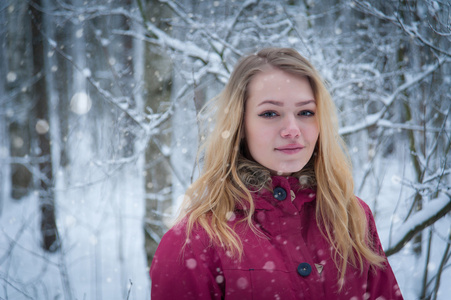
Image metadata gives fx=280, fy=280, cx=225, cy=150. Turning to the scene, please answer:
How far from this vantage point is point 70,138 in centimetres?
412

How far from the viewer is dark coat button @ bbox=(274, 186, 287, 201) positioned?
1.37 metres

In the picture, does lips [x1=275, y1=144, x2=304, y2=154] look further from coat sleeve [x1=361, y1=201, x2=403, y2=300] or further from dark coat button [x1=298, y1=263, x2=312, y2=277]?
coat sleeve [x1=361, y1=201, x2=403, y2=300]

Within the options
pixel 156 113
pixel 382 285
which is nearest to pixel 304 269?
pixel 382 285

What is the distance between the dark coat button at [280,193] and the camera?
1.37 meters

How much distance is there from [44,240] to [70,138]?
1.62m

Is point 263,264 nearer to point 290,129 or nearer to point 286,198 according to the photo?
point 286,198

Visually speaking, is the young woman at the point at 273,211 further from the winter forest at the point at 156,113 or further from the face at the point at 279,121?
the winter forest at the point at 156,113

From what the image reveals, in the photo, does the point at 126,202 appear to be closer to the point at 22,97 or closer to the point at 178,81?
the point at 178,81

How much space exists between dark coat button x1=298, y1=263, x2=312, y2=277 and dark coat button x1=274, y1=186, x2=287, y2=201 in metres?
0.31

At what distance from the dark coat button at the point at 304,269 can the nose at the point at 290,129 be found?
598 mm

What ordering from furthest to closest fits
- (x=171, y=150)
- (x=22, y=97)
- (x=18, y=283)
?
(x=22, y=97) → (x=171, y=150) → (x=18, y=283)

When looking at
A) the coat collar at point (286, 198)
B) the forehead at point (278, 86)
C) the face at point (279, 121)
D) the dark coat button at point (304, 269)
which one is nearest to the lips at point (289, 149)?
the face at point (279, 121)

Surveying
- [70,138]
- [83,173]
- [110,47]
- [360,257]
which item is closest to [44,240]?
[83,173]

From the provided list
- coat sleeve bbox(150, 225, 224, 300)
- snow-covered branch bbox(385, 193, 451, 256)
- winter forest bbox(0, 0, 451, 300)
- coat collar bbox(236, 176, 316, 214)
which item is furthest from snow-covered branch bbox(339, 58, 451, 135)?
coat sleeve bbox(150, 225, 224, 300)
